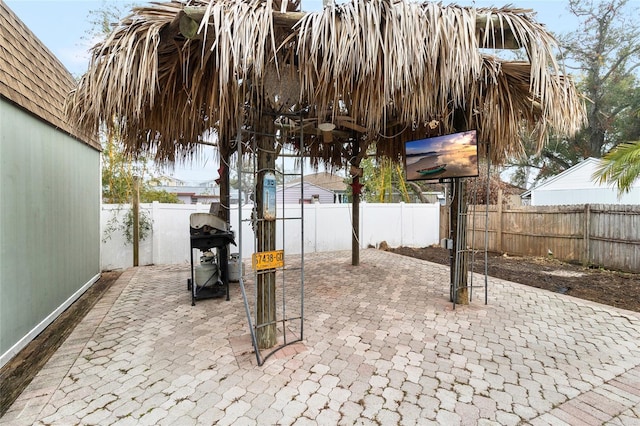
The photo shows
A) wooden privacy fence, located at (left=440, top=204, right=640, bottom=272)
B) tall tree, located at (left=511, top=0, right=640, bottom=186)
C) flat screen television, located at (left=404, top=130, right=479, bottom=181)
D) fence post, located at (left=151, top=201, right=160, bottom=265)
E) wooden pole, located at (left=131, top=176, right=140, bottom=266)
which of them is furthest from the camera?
tall tree, located at (left=511, top=0, right=640, bottom=186)

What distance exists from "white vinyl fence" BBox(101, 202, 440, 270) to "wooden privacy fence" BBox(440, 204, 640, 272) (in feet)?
7.44

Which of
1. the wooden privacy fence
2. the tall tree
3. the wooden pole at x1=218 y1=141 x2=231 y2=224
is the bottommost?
the wooden privacy fence

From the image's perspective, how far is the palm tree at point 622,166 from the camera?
4.30 meters

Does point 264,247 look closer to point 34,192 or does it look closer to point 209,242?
A: point 209,242

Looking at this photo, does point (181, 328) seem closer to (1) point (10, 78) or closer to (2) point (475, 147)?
(1) point (10, 78)

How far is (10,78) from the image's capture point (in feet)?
8.90

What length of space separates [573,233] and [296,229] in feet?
21.3

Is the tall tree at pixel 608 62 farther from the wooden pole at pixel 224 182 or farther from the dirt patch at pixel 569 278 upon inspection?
the wooden pole at pixel 224 182

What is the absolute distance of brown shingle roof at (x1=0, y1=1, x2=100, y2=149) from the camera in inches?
107

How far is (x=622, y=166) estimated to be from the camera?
441cm

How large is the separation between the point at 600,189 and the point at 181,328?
13548 millimetres

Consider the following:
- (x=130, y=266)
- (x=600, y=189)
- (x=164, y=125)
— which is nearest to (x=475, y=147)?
(x=164, y=125)

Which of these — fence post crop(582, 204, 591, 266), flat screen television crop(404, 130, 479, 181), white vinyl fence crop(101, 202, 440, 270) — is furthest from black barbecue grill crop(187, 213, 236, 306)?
fence post crop(582, 204, 591, 266)

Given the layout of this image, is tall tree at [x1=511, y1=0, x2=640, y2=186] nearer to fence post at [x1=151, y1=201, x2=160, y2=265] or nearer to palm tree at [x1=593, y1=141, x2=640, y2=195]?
palm tree at [x1=593, y1=141, x2=640, y2=195]
